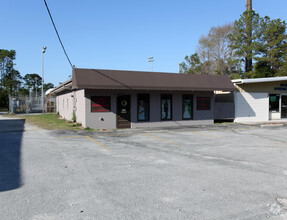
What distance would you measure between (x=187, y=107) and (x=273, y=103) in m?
8.84

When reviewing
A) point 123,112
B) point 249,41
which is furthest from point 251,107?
point 249,41

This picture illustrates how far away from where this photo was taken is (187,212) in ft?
13.1

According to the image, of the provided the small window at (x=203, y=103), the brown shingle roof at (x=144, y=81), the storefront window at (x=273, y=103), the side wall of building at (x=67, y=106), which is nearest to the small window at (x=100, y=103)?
the brown shingle roof at (x=144, y=81)

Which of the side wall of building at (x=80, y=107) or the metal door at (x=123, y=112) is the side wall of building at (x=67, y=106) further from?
the metal door at (x=123, y=112)

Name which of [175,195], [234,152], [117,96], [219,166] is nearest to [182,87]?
[117,96]

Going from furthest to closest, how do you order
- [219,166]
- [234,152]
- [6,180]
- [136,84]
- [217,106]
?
1. [217,106]
2. [136,84]
3. [234,152]
4. [219,166]
5. [6,180]

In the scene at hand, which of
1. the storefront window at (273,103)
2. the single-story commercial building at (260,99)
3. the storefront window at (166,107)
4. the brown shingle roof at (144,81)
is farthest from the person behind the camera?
the storefront window at (273,103)

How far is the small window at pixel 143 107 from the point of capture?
1629 centimetres

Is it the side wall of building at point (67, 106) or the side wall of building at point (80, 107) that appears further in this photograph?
the side wall of building at point (67, 106)

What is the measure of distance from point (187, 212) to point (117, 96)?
12.1 m

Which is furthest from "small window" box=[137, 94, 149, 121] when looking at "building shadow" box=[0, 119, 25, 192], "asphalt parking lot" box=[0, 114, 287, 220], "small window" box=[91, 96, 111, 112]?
"building shadow" box=[0, 119, 25, 192]

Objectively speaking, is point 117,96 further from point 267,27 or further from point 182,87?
point 267,27

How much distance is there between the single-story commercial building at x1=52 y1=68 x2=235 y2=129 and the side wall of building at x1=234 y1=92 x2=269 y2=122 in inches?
86.2

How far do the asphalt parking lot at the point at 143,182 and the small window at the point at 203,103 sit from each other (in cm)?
871
